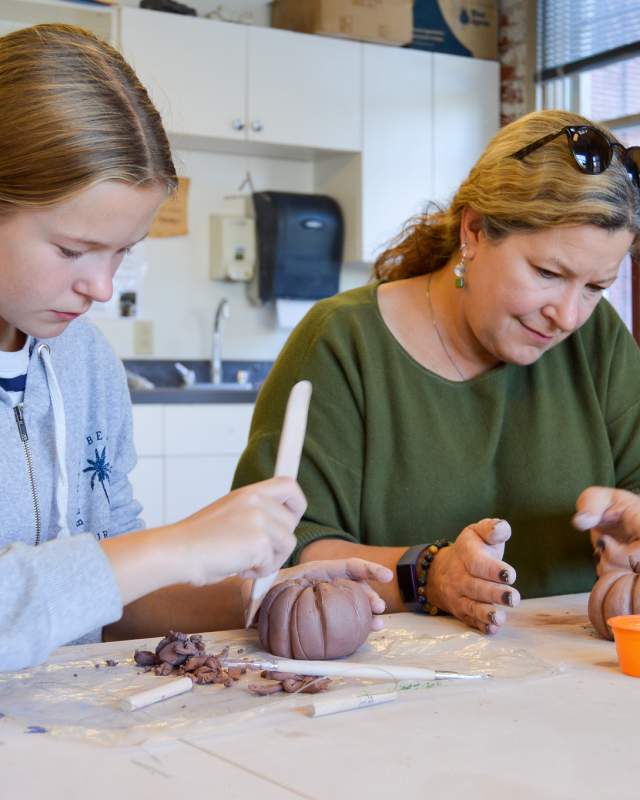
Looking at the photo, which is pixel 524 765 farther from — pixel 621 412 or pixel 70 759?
pixel 621 412

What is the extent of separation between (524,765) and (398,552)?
667 millimetres

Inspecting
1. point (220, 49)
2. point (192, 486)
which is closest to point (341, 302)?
point (192, 486)

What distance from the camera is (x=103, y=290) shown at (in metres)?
1.15

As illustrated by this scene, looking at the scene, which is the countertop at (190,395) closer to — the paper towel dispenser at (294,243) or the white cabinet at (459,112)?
the paper towel dispenser at (294,243)

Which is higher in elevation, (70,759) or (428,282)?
(428,282)

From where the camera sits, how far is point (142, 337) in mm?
4137

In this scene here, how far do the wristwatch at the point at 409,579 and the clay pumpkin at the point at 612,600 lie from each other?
9.3 inches

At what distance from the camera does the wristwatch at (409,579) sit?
144 centimetres

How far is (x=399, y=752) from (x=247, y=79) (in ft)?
11.3

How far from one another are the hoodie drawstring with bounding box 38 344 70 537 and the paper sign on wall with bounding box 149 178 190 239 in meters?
2.85

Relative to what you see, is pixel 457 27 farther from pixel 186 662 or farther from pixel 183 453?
pixel 186 662

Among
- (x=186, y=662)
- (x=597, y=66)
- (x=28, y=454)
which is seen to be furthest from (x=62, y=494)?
(x=597, y=66)

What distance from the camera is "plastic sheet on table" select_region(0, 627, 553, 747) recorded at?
95 cm

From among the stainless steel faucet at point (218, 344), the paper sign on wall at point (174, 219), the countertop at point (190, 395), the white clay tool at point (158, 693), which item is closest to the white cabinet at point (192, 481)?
the countertop at point (190, 395)
